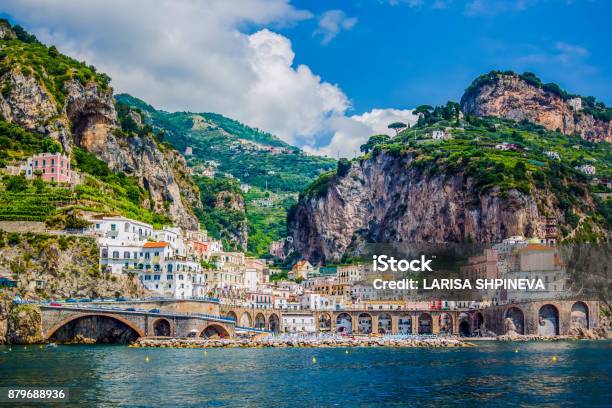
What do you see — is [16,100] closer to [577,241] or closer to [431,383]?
[431,383]

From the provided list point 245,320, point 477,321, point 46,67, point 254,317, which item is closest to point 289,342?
point 245,320

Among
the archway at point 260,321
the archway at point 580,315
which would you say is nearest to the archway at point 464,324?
the archway at point 580,315

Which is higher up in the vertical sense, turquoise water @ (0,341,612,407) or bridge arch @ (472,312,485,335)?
bridge arch @ (472,312,485,335)

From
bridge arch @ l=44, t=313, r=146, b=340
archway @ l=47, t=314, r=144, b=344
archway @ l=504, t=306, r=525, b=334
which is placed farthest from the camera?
archway @ l=504, t=306, r=525, b=334

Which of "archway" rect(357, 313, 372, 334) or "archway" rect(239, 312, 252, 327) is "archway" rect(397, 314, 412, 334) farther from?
"archway" rect(239, 312, 252, 327)

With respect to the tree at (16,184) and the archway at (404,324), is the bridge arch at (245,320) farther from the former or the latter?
the tree at (16,184)

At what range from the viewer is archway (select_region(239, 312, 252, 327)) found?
121m

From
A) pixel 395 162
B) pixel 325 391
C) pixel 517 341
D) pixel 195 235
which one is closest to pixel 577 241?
pixel 517 341

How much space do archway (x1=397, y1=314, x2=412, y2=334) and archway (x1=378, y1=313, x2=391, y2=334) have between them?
6.85 ft

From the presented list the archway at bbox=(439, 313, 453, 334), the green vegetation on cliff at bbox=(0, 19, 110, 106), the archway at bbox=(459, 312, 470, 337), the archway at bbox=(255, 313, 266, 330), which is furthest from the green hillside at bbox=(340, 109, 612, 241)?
Answer: the green vegetation on cliff at bbox=(0, 19, 110, 106)

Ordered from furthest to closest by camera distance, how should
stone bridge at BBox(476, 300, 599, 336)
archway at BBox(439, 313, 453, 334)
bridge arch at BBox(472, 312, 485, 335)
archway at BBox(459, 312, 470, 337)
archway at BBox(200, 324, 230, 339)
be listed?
archway at BBox(439, 313, 453, 334) → archway at BBox(459, 312, 470, 337) → bridge arch at BBox(472, 312, 485, 335) → stone bridge at BBox(476, 300, 599, 336) → archway at BBox(200, 324, 230, 339)

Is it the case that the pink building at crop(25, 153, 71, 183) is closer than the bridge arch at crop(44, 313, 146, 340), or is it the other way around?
the bridge arch at crop(44, 313, 146, 340)

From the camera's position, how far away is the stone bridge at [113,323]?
88.4 meters

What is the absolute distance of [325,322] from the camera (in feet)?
478
